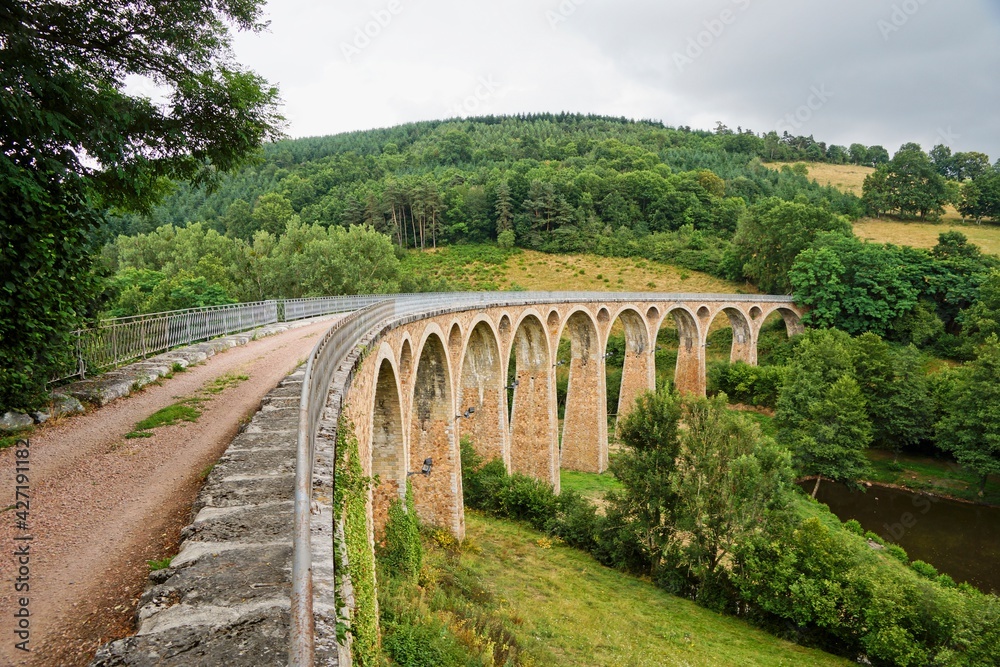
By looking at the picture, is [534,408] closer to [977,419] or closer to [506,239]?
[977,419]

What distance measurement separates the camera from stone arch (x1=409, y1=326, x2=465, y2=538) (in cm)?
1703

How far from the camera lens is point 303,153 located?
432 ft

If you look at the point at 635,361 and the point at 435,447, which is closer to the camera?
the point at 435,447

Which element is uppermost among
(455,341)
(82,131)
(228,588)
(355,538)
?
(82,131)

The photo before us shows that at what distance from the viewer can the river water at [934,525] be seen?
21656 millimetres

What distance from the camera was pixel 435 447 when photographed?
17250mm

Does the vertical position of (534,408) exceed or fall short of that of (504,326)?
it falls short

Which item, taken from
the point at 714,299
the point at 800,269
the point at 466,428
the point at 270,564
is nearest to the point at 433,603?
the point at 270,564

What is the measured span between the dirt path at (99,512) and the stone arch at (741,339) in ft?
145

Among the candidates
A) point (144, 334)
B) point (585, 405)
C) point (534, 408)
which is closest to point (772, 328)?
point (585, 405)

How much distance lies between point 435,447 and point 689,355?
3016 cm

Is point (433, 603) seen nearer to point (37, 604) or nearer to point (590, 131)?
point (37, 604)

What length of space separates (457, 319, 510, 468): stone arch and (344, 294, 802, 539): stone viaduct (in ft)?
0.14

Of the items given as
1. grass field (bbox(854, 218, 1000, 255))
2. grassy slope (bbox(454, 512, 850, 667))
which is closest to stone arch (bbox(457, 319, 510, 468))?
grassy slope (bbox(454, 512, 850, 667))
